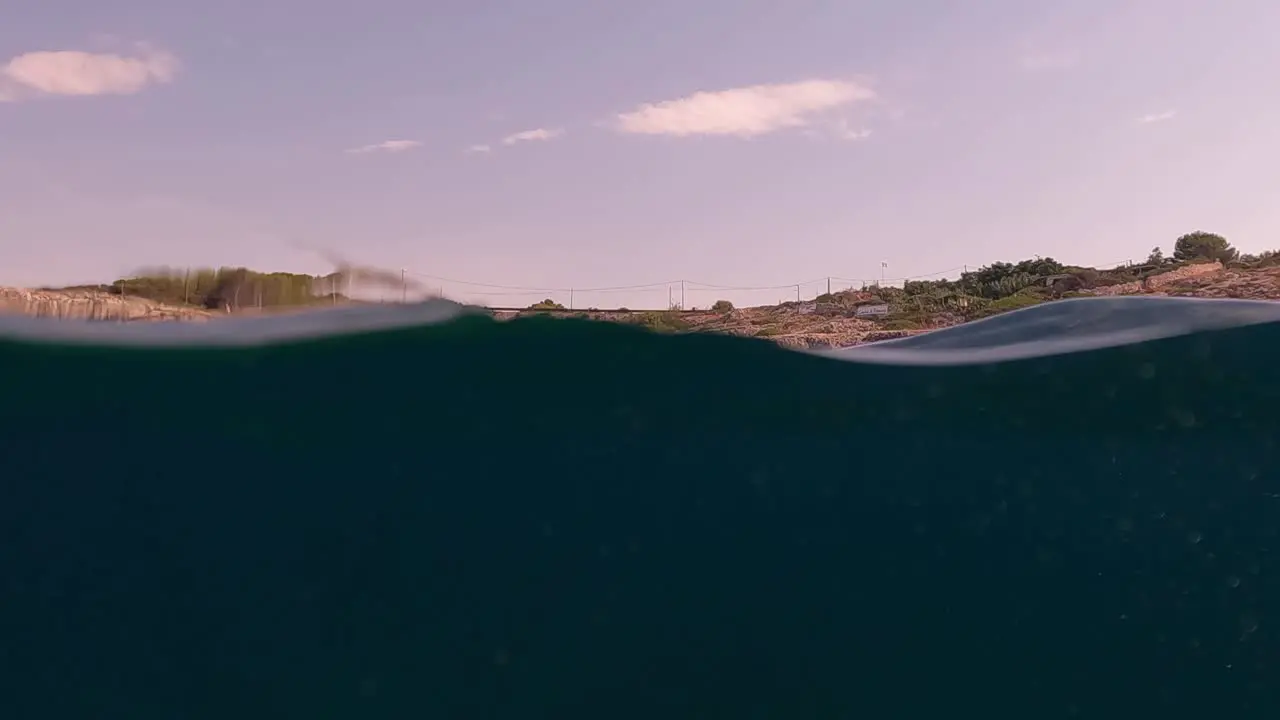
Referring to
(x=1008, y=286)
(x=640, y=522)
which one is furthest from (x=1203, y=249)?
(x=640, y=522)

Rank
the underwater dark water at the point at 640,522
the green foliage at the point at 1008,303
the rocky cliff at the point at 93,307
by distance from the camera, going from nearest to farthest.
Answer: the underwater dark water at the point at 640,522
the rocky cliff at the point at 93,307
the green foliage at the point at 1008,303

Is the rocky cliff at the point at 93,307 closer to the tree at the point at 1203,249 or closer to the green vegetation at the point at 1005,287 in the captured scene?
Result: the green vegetation at the point at 1005,287

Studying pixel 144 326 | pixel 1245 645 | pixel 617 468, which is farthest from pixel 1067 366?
pixel 144 326

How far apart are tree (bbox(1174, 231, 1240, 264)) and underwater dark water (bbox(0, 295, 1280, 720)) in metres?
20.3

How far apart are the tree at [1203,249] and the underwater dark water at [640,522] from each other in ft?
66.7

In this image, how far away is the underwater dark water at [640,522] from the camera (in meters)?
7.99

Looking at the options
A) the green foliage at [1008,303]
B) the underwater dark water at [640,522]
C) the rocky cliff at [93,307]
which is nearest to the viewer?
the underwater dark water at [640,522]

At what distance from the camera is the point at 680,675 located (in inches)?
340

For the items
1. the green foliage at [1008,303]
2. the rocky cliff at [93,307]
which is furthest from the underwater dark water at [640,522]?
the green foliage at [1008,303]

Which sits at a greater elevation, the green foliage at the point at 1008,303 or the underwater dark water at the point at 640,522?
the green foliage at the point at 1008,303

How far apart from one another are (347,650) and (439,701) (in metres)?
0.88

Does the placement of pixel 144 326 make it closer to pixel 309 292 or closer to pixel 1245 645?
pixel 309 292

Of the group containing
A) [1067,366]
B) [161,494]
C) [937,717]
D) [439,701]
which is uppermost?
[1067,366]

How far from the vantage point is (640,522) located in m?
9.05
